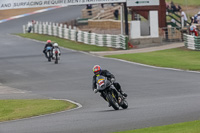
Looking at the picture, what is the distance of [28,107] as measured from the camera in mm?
20125

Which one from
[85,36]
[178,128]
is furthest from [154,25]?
[178,128]

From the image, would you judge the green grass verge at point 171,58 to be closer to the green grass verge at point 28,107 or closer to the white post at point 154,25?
the white post at point 154,25

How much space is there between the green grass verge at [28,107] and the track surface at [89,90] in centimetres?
84

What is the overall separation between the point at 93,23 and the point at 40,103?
128ft

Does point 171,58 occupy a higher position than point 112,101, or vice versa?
point 112,101

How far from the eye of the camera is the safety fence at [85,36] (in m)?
45.1

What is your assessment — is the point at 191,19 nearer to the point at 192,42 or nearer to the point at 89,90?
the point at 192,42

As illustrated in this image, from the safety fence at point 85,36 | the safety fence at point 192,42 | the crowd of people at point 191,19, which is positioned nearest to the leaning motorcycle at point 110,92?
the safety fence at point 192,42

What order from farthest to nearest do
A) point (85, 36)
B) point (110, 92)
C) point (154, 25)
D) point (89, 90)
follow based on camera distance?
→ point (85, 36), point (154, 25), point (89, 90), point (110, 92)

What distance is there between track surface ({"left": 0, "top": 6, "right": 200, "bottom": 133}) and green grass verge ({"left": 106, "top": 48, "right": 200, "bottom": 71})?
141 centimetres

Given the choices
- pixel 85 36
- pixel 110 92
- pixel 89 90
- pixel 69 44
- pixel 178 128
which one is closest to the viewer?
pixel 178 128

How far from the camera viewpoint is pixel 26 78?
102ft

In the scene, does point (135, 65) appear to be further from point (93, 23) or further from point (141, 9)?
point (93, 23)

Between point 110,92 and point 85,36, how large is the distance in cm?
3187
